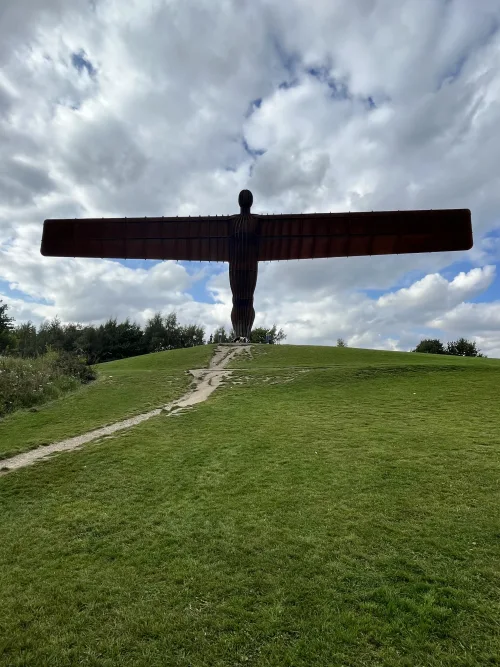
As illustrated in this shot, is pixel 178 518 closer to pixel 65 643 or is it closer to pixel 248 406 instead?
pixel 65 643

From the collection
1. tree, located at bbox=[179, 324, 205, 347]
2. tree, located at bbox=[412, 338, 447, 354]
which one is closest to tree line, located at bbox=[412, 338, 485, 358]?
tree, located at bbox=[412, 338, 447, 354]

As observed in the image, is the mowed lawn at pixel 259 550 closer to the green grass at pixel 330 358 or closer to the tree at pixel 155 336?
the green grass at pixel 330 358

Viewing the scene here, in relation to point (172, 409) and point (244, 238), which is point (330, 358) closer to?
point (244, 238)

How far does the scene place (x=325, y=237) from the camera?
21.4 meters

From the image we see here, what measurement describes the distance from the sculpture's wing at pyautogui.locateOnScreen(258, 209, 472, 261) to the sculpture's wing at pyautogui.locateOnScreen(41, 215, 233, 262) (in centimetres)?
260

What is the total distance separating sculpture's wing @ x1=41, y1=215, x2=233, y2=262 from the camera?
21.2m

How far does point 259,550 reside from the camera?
4.38 metres

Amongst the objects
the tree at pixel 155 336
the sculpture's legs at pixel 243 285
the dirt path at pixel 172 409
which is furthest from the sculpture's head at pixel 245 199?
the tree at pixel 155 336

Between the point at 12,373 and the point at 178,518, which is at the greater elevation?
the point at 12,373

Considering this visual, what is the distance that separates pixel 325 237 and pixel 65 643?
20.3m

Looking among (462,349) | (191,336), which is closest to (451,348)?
(462,349)

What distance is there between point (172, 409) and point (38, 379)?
615 cm

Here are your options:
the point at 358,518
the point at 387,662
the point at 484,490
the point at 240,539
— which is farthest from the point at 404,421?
the point at 387,662

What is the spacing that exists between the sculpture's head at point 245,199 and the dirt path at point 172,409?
24.8 ft
